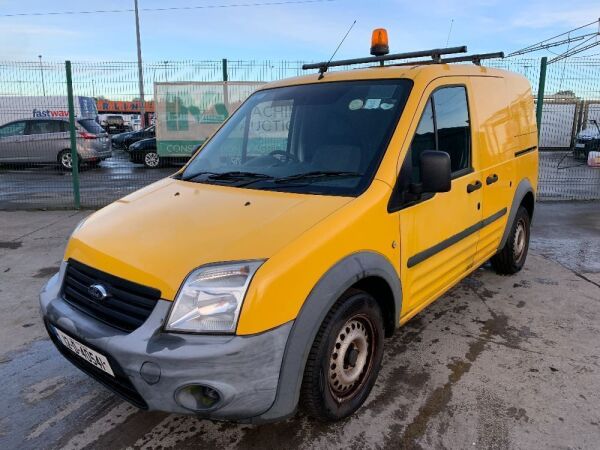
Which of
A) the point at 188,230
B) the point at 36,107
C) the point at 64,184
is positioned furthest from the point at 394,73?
the point at 36,107

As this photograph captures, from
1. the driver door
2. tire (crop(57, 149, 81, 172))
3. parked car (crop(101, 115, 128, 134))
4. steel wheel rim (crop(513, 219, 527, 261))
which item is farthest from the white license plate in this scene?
parked car (crop(101, 115, 128, 134))

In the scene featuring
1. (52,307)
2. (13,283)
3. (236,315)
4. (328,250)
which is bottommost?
(13,283)

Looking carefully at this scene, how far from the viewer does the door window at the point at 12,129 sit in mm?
13758

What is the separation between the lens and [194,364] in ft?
6.48

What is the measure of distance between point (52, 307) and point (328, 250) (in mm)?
1484

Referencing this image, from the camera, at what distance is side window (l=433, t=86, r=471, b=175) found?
10.5 ft

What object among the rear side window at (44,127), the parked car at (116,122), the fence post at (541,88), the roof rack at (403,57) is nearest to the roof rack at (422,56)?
the roof rack at (403,57)

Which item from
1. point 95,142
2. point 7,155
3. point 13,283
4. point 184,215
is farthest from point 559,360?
point 7,155

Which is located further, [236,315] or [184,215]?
[184,215]

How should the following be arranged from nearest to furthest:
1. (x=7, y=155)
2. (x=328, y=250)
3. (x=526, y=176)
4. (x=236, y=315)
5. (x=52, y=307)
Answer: (x=236, y=315) → (x=328, y=250) → (x=52, y=307) → (x=526, y=176) → (x=7, y=155)

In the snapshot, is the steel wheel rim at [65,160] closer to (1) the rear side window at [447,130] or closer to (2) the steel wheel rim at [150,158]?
(2) the steel wheel rim at [150,158]

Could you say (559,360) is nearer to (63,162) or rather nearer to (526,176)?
(526,176)

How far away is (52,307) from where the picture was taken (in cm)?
250

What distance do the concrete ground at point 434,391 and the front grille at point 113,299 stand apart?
751mm
